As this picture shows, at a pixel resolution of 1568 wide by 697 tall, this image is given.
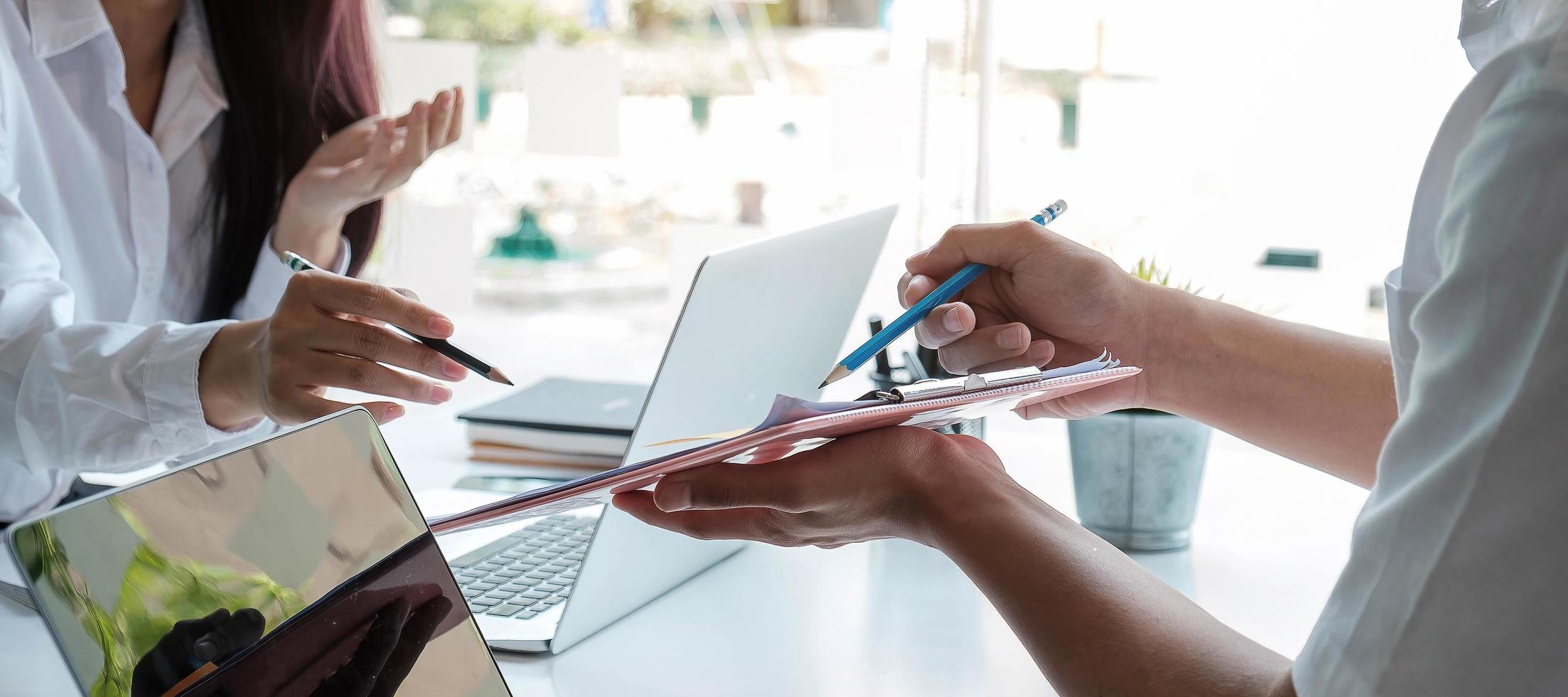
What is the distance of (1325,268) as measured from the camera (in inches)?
104

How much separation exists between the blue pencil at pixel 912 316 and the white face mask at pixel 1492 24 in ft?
1.29

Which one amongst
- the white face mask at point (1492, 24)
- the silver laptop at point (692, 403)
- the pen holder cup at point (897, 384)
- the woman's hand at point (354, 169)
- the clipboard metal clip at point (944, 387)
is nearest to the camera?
the white face mask at point (1492, 24)

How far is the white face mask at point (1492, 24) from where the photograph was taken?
1.71 ft

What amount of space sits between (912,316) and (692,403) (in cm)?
20

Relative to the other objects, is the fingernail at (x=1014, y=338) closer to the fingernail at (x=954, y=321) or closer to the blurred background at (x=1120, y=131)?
the fingernail at (x=954, y=321)

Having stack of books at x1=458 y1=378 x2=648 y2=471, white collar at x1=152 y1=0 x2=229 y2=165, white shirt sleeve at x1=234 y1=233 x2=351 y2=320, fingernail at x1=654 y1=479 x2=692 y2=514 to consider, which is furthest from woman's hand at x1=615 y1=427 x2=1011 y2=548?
white collar at x1=152 y1=0 x2=229 y2=165

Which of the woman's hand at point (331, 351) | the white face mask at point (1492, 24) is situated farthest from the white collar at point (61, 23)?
the white face mask at point (1492, 24)

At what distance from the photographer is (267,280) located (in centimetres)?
144

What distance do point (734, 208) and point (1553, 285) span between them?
5107mm

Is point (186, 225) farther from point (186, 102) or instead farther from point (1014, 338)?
point (1014, 338)

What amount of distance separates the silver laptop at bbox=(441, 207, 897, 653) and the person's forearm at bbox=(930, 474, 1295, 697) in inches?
7.7

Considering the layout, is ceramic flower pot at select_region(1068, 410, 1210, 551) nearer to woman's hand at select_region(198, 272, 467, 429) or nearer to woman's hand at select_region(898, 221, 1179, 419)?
woman's hand at select_region(898, 221, 1179, 419)

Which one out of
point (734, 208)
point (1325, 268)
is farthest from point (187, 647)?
point (734, 208)

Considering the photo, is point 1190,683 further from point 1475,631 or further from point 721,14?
point 721,14
